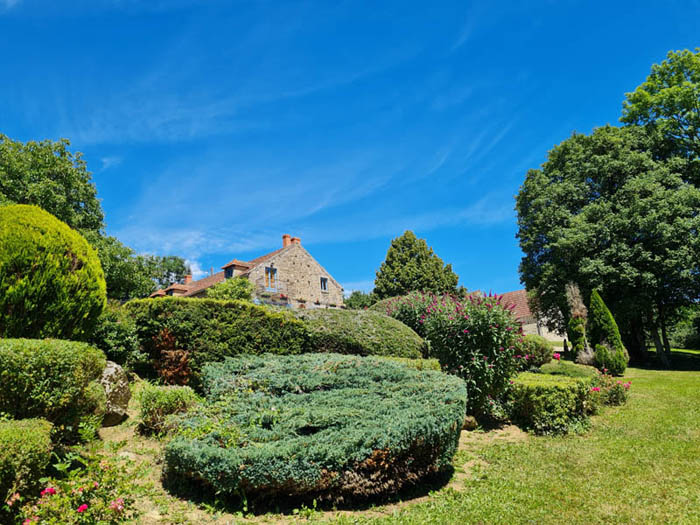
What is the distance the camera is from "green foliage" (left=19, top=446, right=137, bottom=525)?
319 centimetres

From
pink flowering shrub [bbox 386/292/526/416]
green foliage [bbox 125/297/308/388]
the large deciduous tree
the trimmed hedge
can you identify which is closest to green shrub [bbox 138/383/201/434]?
the trimmed hedge

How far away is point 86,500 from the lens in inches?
135

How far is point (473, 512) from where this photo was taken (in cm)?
409

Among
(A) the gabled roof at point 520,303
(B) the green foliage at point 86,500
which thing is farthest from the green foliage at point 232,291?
(A) the gabled roof at point 520,303

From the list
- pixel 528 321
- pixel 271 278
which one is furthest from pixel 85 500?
pixel 528 321

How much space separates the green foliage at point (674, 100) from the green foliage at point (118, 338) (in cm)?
2568

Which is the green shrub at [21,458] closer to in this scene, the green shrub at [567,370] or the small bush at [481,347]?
the small bush at [481,347]

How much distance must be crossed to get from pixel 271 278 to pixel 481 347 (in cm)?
2413

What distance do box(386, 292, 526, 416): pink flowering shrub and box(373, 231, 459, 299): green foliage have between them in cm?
2074

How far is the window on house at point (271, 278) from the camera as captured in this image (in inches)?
1185

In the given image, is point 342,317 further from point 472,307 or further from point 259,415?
point 259,415

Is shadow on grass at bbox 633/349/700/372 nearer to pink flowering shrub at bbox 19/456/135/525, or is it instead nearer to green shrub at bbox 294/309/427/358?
green shrub at bbox 294/309/427/358

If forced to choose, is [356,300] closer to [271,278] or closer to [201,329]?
[271,278]

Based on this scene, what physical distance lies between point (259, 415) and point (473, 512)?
2609mm
